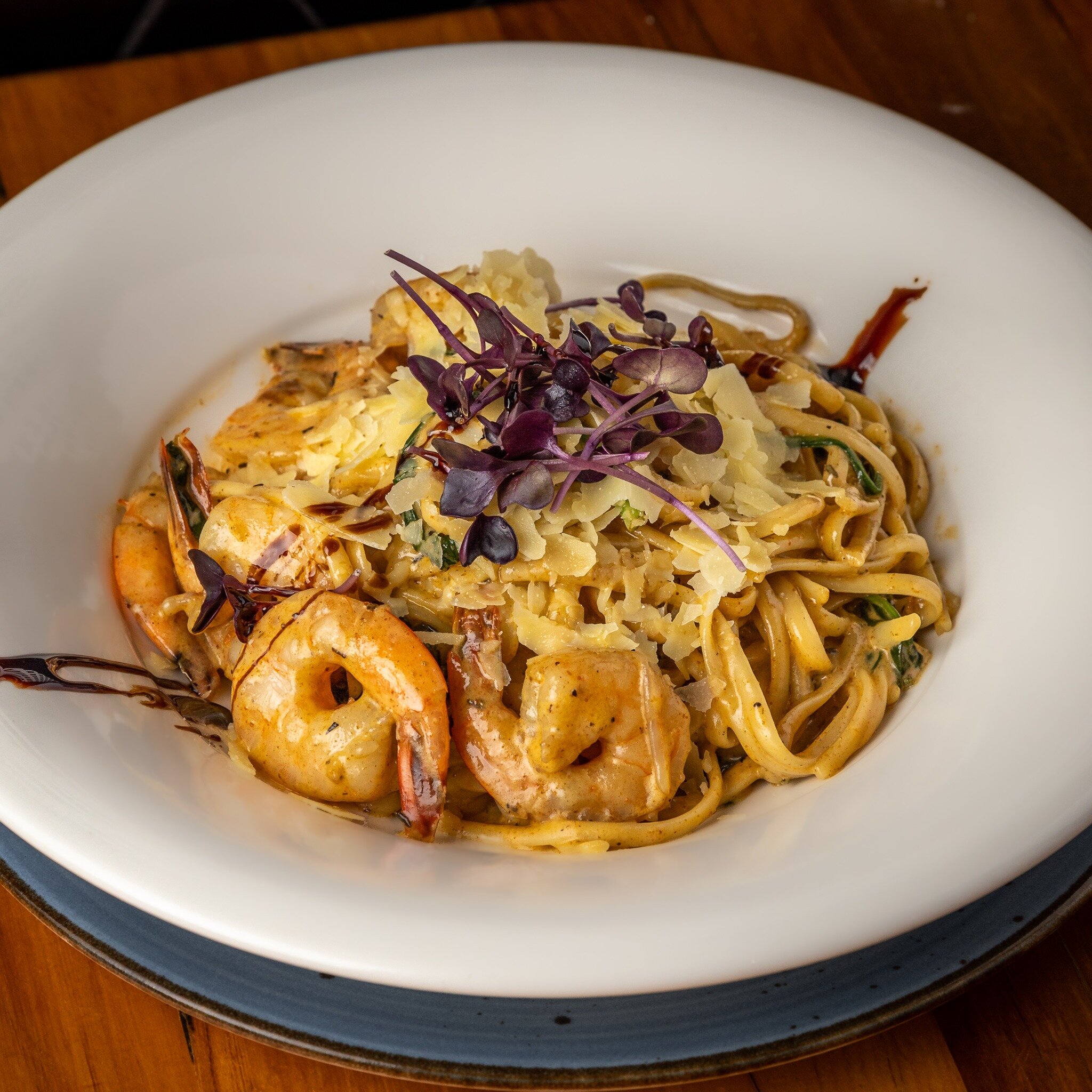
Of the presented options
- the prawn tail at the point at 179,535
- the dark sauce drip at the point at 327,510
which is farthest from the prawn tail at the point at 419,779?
the prawn tail at the point at 179,535

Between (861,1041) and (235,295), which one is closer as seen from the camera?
(861,1041)

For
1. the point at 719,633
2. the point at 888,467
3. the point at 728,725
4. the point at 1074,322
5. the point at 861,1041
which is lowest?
the point at 861,1041

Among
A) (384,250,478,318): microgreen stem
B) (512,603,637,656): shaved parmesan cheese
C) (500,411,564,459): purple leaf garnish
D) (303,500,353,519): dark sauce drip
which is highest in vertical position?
(384,250,478,318): microgreen stem

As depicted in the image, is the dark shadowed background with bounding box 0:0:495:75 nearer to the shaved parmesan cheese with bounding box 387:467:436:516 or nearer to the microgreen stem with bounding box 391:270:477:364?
the microgreen stem with bounding box 391:270:477:364

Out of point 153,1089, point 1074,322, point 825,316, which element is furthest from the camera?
point 825,316

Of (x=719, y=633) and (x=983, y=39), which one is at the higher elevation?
(x=983, y=39)

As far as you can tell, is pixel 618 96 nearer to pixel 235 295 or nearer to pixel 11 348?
pixel 235 295

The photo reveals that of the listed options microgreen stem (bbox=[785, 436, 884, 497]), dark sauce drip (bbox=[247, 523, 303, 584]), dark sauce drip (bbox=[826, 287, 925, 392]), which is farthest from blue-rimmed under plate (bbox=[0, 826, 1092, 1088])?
dark sauce drip (bbox=[826, 287, 925, 392])

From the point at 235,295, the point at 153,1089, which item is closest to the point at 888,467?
the point at 235,295

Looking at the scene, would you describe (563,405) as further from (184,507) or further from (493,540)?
(184,507)
